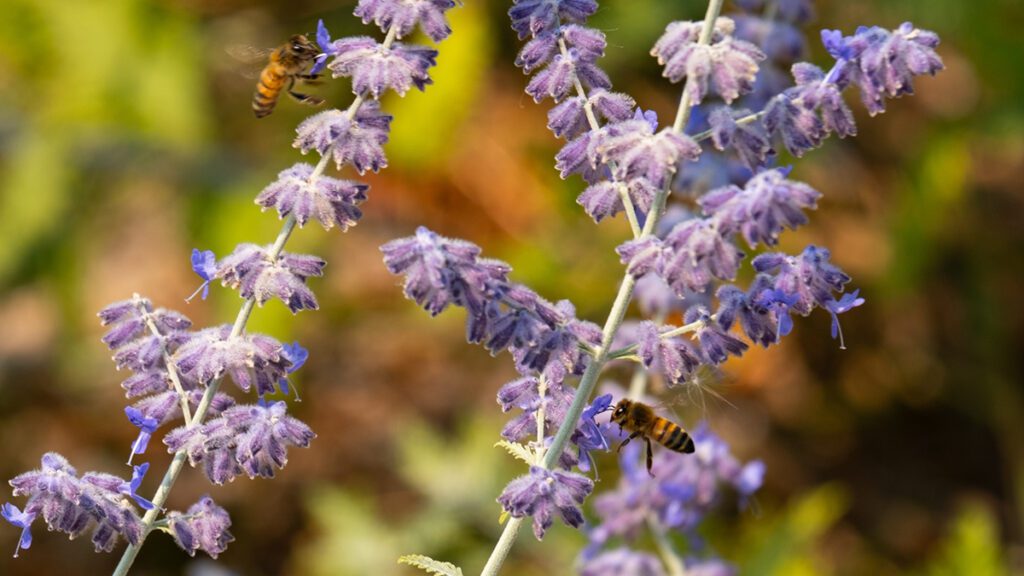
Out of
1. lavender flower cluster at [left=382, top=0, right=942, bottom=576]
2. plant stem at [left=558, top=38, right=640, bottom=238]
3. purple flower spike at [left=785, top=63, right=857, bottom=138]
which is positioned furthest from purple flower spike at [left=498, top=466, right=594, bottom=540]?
purple flower spike at [left=785, top=63, right=857, bottom=138]

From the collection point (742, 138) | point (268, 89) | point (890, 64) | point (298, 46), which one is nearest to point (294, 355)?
point (742, 138)

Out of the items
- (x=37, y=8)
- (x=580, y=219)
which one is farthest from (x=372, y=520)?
(x=37, y=8)

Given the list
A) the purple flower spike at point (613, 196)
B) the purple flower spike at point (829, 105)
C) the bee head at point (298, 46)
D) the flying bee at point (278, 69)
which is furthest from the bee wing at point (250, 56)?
the purple flower spike at point (829, 105)

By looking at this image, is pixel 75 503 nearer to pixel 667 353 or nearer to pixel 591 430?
pixel 591 430

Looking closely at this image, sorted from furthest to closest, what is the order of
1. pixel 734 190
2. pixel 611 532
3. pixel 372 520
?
pixel 372 520
pixel 611 532
pixel 734 190

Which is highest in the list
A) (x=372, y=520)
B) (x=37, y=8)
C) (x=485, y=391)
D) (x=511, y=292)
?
(x=37, y=8)

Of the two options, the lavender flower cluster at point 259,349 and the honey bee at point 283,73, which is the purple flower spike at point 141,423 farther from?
the honey bee at point 283,73

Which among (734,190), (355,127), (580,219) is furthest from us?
(580,219)

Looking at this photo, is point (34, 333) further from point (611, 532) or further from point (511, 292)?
point (511, 292)
